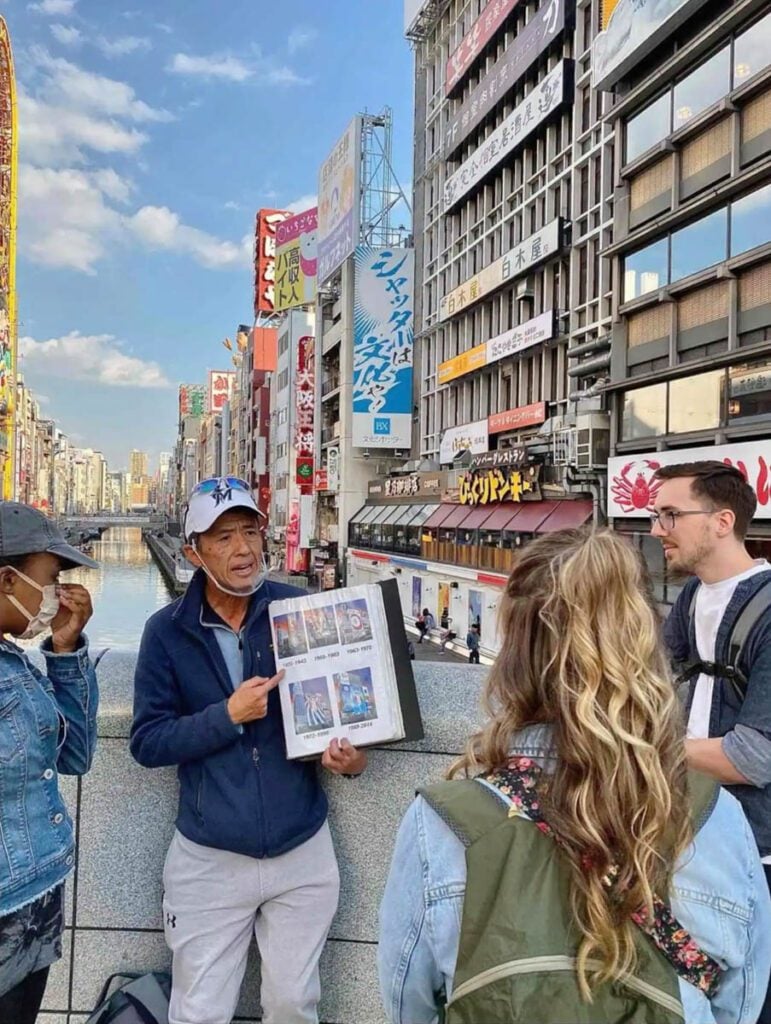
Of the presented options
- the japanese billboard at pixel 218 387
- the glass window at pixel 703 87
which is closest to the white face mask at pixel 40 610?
the glass window at pixel 703 87

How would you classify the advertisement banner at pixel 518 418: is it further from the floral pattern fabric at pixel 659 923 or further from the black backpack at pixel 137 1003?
the floral pattern fabric at pixel 659 923

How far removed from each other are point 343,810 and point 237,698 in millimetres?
776

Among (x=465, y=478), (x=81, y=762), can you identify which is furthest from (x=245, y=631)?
(x=465, y=478)

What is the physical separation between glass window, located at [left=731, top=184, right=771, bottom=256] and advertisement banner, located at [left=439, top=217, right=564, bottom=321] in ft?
33.7

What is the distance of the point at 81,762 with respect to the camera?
2.03 meters

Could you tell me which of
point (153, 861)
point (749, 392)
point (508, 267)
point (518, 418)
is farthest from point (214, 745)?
point (508, 267)

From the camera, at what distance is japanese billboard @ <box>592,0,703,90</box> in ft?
58.4

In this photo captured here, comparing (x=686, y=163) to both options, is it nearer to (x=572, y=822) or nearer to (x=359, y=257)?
(x=572, y=822)

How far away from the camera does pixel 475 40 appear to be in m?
33.8

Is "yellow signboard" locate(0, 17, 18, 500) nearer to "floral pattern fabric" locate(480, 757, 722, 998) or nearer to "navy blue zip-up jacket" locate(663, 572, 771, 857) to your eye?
"navy blue zip-up jacket" locate(663, 572, 771, 857)

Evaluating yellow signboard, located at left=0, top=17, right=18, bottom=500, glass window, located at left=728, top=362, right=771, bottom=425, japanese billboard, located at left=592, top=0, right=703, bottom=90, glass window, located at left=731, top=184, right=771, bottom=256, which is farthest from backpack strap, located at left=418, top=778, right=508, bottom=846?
yellow signboard, located at left=0, top=17, right=18, bottom=500

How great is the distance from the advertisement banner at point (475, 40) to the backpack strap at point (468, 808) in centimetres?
3601

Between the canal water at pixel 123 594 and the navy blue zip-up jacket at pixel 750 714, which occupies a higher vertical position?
the navy blue zip-up jacket at pixel 750 714

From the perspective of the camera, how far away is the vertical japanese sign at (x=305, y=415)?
51344 mm
